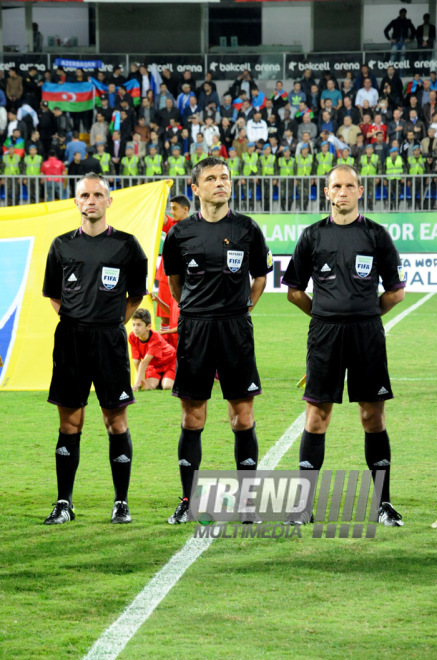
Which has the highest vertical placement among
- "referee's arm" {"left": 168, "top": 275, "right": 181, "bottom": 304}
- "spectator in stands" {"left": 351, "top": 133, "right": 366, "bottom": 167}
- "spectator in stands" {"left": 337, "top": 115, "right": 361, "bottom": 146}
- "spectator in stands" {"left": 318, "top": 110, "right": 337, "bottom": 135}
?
"spectator in stands" {"left": 318, "top": 110, "right": 337, "bottom": 135}

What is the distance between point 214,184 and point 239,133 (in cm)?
1789

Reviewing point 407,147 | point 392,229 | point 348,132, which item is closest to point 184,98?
point 348,132

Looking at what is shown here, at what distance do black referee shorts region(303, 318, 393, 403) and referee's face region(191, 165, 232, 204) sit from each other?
34.2 inches

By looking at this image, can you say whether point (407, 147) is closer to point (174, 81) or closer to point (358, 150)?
point (358, 150)

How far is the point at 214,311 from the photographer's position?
17.5 feet

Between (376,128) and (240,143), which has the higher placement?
(376,128)

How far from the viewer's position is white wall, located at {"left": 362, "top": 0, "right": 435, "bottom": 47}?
1134 inches

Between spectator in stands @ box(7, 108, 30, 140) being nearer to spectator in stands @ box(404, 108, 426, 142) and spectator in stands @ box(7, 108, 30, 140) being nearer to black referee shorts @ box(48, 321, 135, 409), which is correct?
spectator in stands @ box(404, 108, 426, 142)

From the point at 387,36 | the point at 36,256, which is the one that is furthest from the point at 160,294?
the point at 387,36

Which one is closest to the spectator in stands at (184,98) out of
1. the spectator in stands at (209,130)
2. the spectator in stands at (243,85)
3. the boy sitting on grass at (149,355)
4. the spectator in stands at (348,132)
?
the spectator in stands at (243,85)

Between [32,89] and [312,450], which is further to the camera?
[32,89]

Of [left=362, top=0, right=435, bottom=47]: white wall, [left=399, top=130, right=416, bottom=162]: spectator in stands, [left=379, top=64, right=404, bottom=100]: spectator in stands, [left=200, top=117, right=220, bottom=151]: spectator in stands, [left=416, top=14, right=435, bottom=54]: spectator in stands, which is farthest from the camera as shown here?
[left=362, top=0, right=435, bottom=47]: white wall

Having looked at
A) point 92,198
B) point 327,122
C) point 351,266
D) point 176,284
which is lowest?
point 176,284

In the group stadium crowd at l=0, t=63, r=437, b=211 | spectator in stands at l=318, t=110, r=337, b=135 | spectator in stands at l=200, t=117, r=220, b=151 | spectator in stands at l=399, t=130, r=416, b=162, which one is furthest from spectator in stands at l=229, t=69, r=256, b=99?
spectator in stands at l=399, t=130, r=416, b=162
